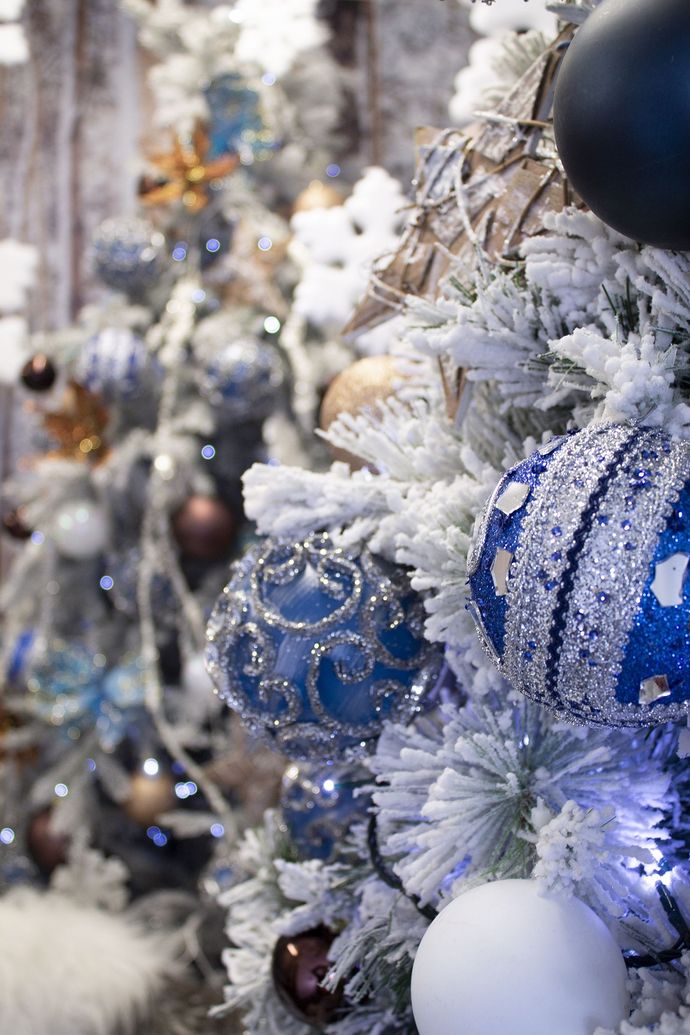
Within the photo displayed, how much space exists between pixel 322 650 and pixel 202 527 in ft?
2.78

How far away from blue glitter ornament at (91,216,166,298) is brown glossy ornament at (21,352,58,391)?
0.16 m

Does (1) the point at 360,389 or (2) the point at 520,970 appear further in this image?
(1) the point at 360,389

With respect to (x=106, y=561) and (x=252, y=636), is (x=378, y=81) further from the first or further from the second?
(x=252, y=636)

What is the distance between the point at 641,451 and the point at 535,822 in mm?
196

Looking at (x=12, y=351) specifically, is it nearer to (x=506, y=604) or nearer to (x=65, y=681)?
(x=65, y=681)

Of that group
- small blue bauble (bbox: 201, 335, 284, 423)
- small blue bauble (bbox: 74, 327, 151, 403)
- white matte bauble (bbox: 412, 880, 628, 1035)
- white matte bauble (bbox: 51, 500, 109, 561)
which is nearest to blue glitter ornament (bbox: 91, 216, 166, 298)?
small blue bauble (bbox: 74, 327, 151, 403)

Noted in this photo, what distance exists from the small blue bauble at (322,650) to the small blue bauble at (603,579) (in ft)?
0.48

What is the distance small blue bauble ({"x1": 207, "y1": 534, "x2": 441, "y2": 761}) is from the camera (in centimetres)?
57

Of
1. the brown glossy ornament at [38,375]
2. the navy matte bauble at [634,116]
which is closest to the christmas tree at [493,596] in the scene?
the navy matte bauble at [634,116]

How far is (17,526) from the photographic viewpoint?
1495 millimetres

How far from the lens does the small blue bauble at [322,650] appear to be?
0.57 m

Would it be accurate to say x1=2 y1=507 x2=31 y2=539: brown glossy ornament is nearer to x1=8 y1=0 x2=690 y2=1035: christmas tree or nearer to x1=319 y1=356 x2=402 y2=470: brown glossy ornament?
x1=8 y1=0 x2=690 y2=1035: christmas tree

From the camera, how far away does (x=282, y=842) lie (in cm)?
75

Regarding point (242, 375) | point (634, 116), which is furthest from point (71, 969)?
point (634, 116)
